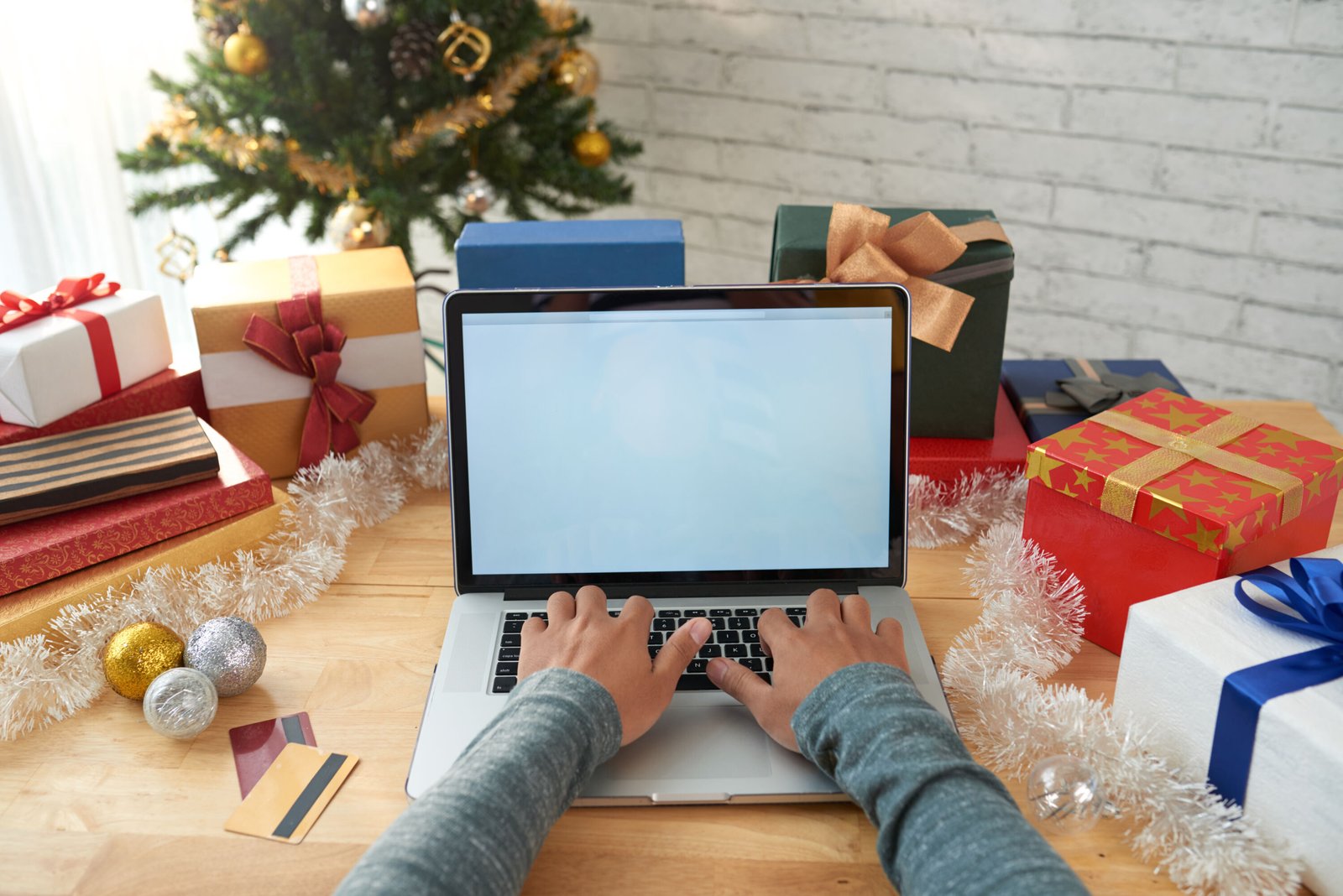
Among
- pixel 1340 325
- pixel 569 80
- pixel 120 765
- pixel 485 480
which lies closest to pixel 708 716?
pixel 485 480

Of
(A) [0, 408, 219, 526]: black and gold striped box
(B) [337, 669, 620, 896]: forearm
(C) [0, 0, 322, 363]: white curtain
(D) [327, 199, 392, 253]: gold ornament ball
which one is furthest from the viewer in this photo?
(C) [0, 0, 322, 363]: white curtain

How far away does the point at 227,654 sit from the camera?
0.78 metres

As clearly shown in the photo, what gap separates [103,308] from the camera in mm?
1002

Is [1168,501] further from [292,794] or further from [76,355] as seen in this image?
[76,355]

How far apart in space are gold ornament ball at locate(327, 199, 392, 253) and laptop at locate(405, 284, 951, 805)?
88 cm

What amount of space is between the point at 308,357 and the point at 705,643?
53cm

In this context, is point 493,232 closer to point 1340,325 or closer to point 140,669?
point 140,669

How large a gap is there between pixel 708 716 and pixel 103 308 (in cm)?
72

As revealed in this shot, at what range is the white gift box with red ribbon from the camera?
94 centimetres

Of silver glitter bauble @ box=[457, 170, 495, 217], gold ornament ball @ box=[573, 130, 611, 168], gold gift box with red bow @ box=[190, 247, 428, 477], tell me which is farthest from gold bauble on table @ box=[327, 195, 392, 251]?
gold gift box with red bow @ box=[190, 247, 428, 477]

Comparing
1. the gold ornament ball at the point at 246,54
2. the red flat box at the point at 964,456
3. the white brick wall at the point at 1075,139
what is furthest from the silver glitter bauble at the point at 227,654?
the white brick wall at the point at 1075,139

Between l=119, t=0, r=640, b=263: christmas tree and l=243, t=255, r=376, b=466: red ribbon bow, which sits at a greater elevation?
Result: l=119, t=0, r=640, b=263: christmas tree

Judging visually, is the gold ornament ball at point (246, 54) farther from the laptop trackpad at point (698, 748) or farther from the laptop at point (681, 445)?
the laptop trackpad at point (698, 748)

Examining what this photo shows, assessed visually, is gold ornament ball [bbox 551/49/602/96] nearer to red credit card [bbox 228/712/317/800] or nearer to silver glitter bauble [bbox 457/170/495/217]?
silver glitter bauble [bbox 457/170/495/217]
